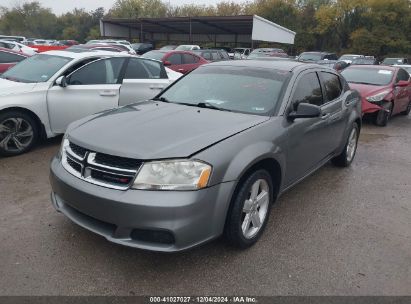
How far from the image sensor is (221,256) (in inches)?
125

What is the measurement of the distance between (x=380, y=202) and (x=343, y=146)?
108 centimetres

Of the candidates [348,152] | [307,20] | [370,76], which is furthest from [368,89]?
[307,20]

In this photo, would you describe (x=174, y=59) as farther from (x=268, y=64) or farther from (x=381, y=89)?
(x=268, y=64)

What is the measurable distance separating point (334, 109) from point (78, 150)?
3.16 meters

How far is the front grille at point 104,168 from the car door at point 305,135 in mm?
1646

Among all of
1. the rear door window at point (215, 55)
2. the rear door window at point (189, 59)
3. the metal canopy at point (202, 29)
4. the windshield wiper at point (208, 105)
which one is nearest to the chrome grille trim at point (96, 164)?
the windshield wiper at point (208, 105)

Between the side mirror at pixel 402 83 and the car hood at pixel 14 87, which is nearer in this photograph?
the car hood at pixel 14 87

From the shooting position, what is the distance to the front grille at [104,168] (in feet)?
8.94

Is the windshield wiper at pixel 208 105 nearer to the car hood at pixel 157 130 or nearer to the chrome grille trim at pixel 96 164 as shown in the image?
the car hood at pixel 157 130

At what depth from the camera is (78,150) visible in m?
3.06

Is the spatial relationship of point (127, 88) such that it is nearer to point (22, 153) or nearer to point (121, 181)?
point (22, 153)

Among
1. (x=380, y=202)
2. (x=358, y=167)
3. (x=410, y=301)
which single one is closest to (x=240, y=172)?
(x=410, y=301)

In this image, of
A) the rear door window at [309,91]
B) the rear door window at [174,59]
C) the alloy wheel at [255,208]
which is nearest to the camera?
the alloy wheel at [255,208]

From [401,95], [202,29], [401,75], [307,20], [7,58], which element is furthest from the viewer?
[307,20]
